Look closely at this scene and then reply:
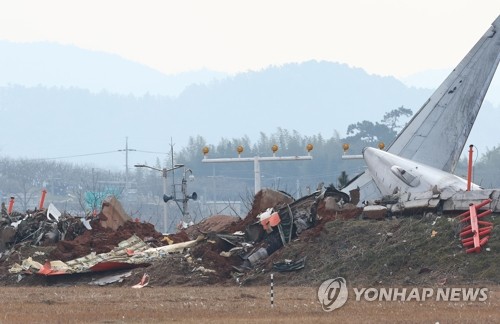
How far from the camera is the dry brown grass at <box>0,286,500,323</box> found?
22.7 meters

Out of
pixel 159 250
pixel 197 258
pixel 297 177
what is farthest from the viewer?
pixel 297 177

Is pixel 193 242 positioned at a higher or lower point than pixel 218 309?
higher

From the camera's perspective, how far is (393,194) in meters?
41.3

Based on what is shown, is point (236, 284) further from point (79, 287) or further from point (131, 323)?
point (131, 323)

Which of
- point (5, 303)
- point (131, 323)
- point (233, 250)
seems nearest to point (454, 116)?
point (233, 250)

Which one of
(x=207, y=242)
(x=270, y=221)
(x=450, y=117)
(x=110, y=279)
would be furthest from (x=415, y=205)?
(x=450, y=117)

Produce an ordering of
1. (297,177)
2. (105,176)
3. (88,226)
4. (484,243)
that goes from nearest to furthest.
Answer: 1. (484,243)
2. (88,226)
3. (297,177)
4. (105,176)

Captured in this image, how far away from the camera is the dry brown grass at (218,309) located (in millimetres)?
22719

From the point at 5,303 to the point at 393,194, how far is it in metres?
17.6

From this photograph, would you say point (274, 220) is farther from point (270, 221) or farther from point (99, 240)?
point (99, 240)
